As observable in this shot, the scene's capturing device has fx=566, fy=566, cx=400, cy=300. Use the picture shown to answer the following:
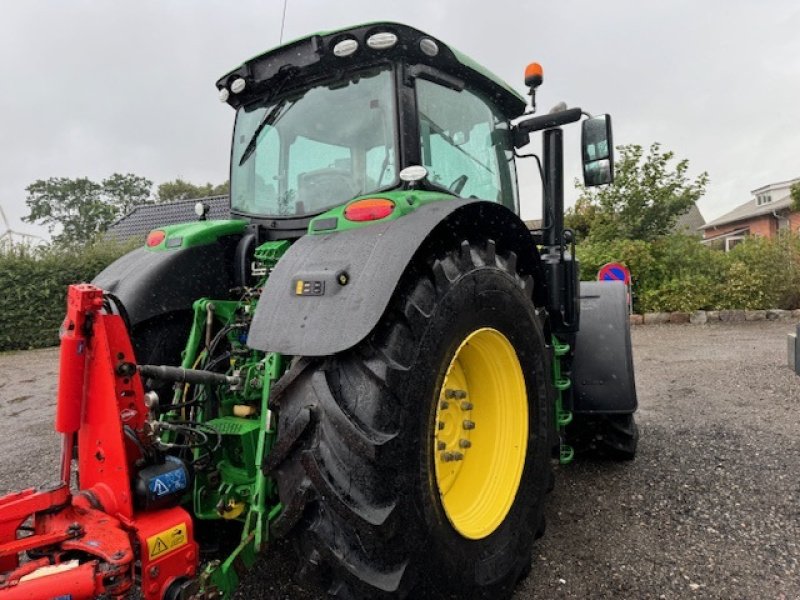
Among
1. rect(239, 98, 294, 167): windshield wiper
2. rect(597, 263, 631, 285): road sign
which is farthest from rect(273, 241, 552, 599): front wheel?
rect(597, 263, 631, 285): road sign

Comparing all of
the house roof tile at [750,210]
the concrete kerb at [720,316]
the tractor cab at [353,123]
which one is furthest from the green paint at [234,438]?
the house roof tile at [750,210]

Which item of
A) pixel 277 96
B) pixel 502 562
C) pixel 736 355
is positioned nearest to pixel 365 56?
pixel 277 96

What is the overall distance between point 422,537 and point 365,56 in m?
1.87

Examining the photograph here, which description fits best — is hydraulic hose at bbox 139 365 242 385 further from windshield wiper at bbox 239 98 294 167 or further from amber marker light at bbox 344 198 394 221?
windshield wiper at bbox 239 98 294 167

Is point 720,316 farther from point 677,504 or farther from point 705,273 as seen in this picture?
point 677,504

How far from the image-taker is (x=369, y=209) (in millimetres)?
1963

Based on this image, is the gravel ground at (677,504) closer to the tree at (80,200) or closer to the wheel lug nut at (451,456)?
the wheel lug nut at (451,456)

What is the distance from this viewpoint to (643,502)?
295 centimetres

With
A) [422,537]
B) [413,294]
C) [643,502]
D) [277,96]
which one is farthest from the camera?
[643,502]

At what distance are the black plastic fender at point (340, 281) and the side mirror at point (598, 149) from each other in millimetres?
1316

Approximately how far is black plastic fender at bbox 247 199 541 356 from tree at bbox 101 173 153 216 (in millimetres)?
41936

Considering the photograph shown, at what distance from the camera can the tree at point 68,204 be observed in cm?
3747

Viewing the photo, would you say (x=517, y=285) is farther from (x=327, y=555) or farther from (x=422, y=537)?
(x=327, y=555)

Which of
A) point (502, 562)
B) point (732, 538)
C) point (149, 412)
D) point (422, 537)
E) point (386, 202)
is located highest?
point (386, 202)
